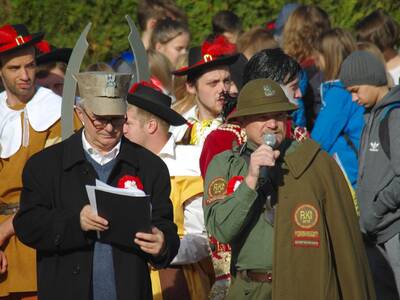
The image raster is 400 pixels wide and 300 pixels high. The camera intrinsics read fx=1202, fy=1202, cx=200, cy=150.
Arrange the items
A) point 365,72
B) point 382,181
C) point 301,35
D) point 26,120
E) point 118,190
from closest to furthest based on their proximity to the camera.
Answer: point 118,190
point 26,120
point 382,181
point 365,72
point 301,35

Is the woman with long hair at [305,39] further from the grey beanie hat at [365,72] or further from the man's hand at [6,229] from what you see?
the man's hand at [6,229]

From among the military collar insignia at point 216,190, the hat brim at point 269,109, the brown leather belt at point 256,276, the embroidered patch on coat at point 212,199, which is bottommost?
the brown leather belt at point 256,276

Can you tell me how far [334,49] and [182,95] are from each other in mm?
1550

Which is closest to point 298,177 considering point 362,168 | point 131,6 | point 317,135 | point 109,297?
point 109,297

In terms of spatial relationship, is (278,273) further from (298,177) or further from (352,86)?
(352,86)

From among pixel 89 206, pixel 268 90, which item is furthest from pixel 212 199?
pixel 89 206

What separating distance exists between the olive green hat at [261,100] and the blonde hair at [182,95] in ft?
8.03

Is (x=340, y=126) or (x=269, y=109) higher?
(x=340, y=126)

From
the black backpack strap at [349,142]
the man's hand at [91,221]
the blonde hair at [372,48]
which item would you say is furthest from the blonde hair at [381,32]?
the man's hand at [91,221]

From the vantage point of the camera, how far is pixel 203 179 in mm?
7727

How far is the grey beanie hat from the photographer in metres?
9.40

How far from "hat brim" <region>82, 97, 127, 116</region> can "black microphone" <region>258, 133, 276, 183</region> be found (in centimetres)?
79

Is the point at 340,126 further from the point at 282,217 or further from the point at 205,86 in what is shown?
the point at 282,217

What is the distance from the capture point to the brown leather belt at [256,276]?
6691 millimetres
